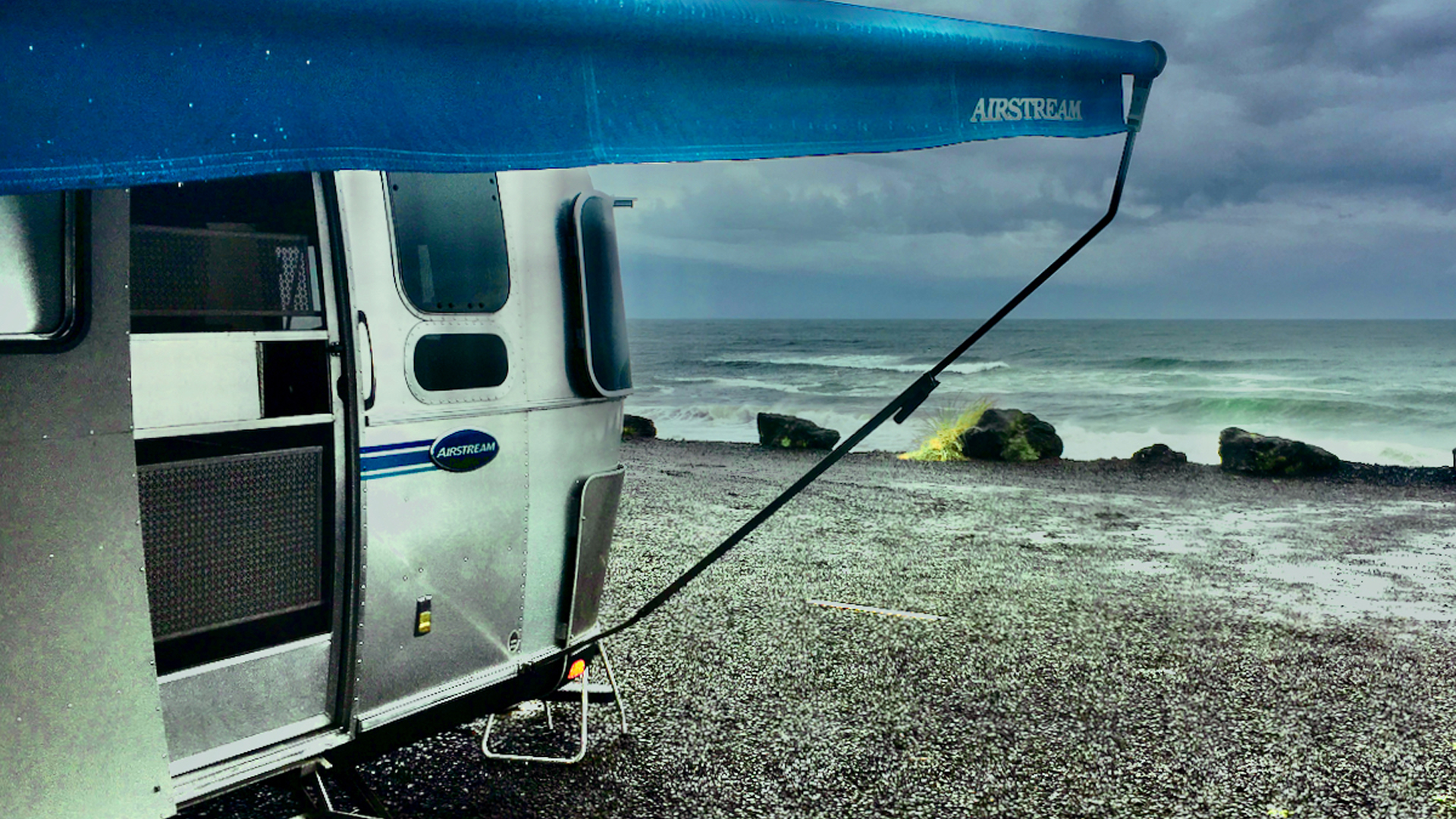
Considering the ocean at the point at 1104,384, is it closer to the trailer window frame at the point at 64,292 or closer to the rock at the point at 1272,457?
the rock at the point at 1272,457

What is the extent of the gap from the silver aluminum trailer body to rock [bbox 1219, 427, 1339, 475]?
40.4ft

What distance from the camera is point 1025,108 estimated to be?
348 centimetres

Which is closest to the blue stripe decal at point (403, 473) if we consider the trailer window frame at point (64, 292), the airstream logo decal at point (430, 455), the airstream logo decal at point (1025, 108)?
the airstream logo decal at point (430, 455)

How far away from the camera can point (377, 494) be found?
3.43m

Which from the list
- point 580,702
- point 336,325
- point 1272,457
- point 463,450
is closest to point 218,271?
point 336,325

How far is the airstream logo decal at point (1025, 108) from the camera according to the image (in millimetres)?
3340

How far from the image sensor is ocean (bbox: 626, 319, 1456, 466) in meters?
27.0

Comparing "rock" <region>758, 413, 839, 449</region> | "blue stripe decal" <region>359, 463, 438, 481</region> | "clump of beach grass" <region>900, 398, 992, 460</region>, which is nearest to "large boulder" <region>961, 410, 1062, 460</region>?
"clump of beach grass" <region>900, 398, 992, 460</region>

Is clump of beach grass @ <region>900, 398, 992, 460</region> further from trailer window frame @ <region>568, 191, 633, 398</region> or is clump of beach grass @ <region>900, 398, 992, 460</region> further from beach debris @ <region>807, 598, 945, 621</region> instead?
trailer window frame @ <region>568, 191, 633, 398</region>

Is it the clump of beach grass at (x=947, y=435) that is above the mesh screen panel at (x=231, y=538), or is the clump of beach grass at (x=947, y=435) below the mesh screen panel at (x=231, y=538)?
below

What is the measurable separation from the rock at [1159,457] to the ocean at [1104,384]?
3.84 meters

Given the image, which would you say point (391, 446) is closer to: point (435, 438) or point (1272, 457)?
point (435, 438)

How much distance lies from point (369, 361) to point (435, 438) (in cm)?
35

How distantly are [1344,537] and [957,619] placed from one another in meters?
5.17
